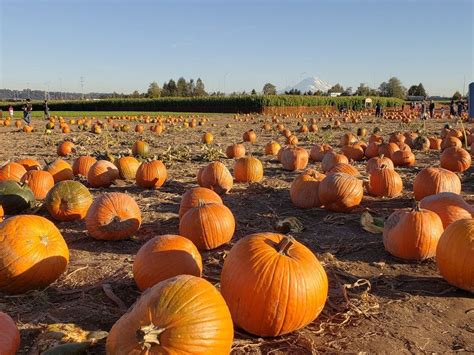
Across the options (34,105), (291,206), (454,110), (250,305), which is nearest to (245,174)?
(291,206)

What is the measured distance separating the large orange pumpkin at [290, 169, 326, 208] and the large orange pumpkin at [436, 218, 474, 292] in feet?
9.52

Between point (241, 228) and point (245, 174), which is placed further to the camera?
point (245, 174)

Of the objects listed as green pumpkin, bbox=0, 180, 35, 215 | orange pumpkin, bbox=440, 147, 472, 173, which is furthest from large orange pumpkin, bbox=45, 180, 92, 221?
orange pumpkin, bbox=440, 147, 472, 173

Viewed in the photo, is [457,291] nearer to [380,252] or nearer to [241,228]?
[380,252]

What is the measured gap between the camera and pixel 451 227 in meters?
4.56

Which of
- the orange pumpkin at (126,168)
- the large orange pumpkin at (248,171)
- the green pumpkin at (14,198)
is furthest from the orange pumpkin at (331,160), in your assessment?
the green pumpkin at (14,198)

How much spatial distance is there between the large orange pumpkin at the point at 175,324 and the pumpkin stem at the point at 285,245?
0.76 meters

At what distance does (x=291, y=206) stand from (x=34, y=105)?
74.8m

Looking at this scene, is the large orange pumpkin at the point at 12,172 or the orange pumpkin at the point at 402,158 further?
the orange pumpkin at the point at 402,158

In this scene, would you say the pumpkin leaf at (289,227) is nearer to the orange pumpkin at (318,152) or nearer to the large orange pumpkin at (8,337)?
the large orange pumpkin at (8,337)

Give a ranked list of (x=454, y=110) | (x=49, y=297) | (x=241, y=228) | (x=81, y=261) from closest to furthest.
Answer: (x=49, y=297) < (x=81, y=261) < (x=241, y=228) < (x=454, y=110)

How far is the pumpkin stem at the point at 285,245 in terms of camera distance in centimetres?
356

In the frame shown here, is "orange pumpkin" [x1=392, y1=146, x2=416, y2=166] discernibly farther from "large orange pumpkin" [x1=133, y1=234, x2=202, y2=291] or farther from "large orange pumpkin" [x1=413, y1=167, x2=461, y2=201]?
"large orange pumpkin" [x1=133, y1=234, x2=202, y2=291]

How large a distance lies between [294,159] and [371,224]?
180 inches
